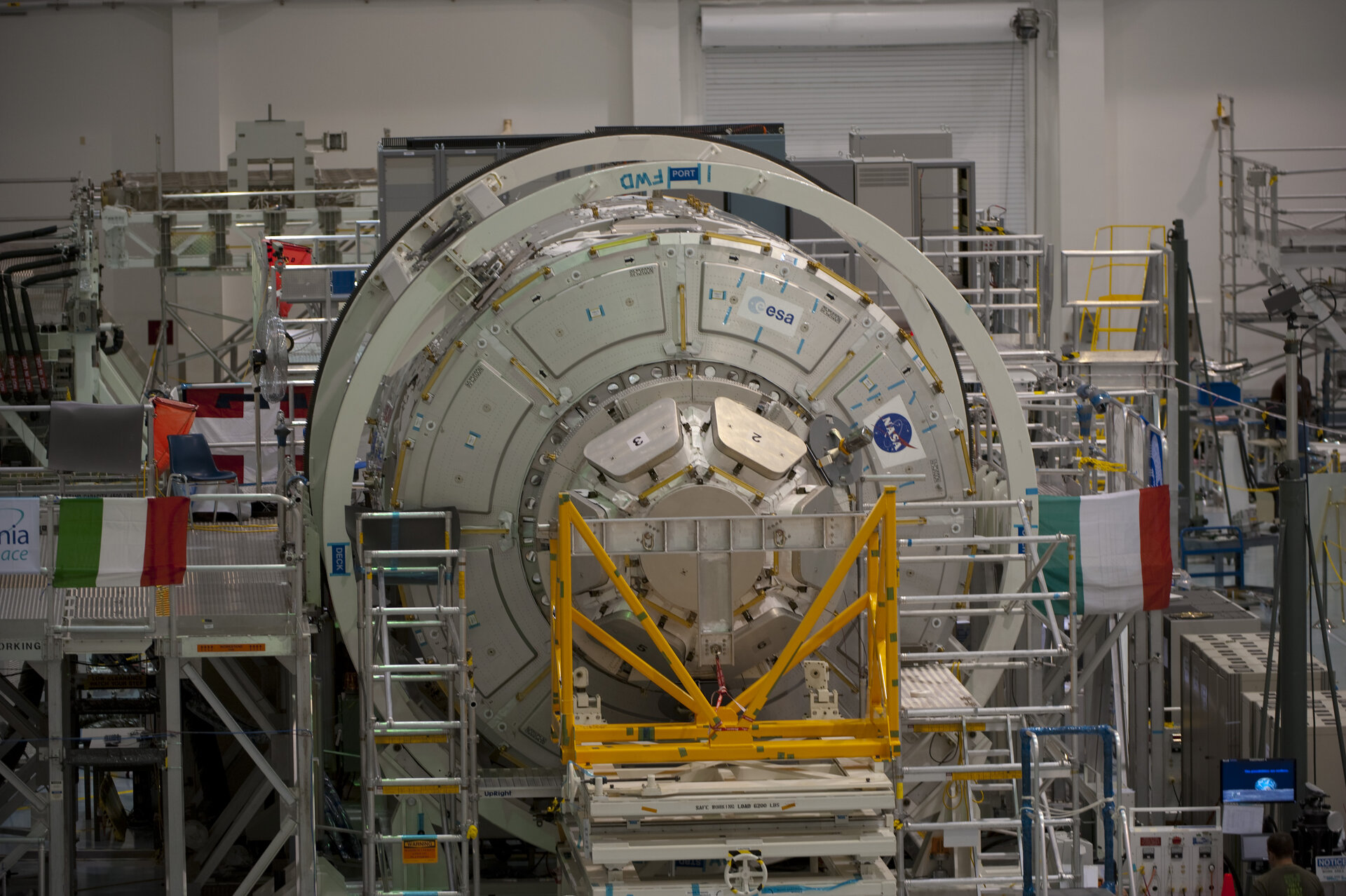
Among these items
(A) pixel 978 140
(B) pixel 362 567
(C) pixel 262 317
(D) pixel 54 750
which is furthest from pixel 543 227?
(A) pixel 978 140

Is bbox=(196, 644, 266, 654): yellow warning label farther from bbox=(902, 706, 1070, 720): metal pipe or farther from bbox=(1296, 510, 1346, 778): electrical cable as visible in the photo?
bbox=(1296, 510, 1346, 778): electrical cable

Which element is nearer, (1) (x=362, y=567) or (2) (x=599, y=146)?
(1) (x=362, y=567)

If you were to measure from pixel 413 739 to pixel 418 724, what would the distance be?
263mm

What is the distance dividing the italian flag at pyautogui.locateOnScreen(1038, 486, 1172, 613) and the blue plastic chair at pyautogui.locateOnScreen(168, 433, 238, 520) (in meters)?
6.68

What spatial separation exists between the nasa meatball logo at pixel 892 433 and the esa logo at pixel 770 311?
84 cm

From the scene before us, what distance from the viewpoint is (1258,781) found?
1027cm

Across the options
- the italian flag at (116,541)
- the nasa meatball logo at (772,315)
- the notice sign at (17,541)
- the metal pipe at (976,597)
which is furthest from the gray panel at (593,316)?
the notice sign at (17,541)

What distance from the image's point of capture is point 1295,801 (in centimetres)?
1030

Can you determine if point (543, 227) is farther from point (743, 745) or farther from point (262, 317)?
point (743, 745)

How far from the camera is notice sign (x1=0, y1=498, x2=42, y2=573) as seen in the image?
8656 millimetres

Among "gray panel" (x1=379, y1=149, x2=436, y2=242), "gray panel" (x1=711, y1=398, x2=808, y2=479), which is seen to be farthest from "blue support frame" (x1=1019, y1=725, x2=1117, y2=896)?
"gray panel" (x1=379, y1=149, x2=436, y2=242)

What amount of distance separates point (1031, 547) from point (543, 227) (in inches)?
155

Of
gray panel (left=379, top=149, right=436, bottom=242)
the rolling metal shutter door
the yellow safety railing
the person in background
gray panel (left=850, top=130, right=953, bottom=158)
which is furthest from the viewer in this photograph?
the rolling metal shutter door

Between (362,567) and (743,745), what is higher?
(362,567)
